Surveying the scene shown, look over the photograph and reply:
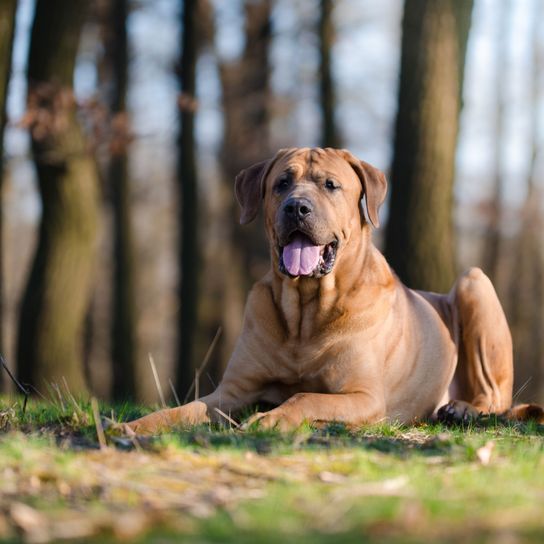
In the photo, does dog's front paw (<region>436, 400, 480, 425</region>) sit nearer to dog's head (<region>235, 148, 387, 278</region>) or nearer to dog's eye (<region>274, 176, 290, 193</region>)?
dog's head (<region>235, 148, 387, 278</region>)

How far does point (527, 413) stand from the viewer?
19.4 feet

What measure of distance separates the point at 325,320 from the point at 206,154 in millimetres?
15043

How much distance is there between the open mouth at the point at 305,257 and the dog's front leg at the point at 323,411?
749 millimetres

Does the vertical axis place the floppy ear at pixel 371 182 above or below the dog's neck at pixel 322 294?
above

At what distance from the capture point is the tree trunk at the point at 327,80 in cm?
1498

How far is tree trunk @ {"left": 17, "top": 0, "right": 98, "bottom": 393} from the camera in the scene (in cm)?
1060

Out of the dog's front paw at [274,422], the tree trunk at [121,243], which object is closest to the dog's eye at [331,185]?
the dog's front paw at [274,422]

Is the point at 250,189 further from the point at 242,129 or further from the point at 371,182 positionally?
the point at 242,129

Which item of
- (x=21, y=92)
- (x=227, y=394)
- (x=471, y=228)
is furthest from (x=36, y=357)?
(x=471, y=228)

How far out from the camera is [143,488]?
123 inches

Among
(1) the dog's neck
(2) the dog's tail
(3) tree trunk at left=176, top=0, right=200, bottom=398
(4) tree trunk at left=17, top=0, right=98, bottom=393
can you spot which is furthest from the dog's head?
(3) tree trunk at left=176, top=0, right=200, bottom=398

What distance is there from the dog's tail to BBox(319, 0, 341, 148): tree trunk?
9.41 m

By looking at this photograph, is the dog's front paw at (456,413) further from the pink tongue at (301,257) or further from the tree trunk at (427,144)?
the tree trunk at (427,144)

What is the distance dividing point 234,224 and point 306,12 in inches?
162
